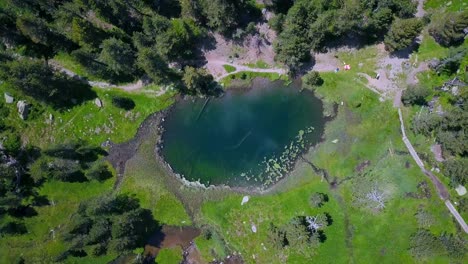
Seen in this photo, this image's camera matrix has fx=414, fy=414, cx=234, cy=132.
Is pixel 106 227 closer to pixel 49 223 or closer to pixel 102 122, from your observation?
pixel 49 223

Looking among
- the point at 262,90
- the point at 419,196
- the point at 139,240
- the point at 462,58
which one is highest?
the point at 462,58

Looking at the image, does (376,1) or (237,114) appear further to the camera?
(237,114)

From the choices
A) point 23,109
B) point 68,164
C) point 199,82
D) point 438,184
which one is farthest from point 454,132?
point 23,109

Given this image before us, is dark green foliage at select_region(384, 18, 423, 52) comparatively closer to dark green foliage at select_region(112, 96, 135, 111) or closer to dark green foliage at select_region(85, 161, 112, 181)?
dark green foliage at select_region(112, 96, 135, 111)

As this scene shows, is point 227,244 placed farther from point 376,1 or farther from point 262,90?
point 376,1

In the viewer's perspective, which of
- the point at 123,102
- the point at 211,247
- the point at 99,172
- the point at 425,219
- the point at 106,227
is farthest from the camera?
the point at 123,102

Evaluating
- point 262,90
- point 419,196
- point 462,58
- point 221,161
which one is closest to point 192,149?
point 221,161
